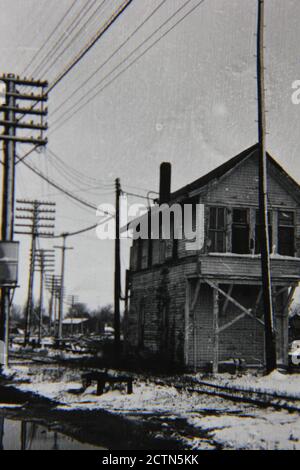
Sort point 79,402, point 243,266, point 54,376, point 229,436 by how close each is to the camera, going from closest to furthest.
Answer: point 229,436
point 79,402
point 54,376
point 243,266

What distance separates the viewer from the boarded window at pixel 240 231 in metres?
22.3

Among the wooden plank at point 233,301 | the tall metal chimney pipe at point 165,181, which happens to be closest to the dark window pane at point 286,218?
the wooden plank at point 233,301

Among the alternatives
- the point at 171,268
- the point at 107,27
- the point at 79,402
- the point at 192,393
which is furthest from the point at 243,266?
the point at 107,27

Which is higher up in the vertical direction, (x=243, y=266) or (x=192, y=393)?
(x=243, y=266)

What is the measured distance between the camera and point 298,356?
25.1m

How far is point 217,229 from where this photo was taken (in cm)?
2205

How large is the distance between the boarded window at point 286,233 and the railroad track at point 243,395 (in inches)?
292

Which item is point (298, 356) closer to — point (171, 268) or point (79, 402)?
point (171, 268)

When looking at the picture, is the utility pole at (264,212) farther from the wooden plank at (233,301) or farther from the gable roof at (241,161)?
the gable roof at (241,161)

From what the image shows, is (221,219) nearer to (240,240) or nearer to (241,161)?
(240,240)

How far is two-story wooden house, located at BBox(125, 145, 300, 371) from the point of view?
2167cm
